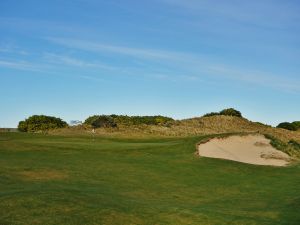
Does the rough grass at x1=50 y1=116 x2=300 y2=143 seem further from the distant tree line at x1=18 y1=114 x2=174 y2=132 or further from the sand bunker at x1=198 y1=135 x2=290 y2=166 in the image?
the sand bunker at x1=198 y1=135 x2=290 y2=166

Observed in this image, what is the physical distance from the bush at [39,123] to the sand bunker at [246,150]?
5379 cm

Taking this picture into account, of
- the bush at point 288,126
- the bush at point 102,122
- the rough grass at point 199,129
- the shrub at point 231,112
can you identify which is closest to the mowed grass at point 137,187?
the rough grass at point 199,129

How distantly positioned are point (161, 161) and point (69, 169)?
648 cm

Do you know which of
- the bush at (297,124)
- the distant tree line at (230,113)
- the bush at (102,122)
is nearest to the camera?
the bush at (102,122)

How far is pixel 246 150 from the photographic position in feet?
119

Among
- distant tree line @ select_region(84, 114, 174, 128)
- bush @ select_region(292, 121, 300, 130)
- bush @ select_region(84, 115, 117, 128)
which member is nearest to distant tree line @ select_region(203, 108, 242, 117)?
distant tree line @ select_region(84, 114, 174, 128)

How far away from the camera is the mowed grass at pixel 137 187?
604 inches

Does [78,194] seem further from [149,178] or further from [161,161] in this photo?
[161,161]

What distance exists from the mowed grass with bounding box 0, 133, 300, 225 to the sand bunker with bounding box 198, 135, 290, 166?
1508 mm

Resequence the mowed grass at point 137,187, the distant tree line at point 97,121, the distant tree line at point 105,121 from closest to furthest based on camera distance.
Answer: the mowed grass at point 137,187, the distant tree line at point 97,121, the distant tree line at point 105,121

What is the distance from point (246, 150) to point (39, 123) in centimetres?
5946

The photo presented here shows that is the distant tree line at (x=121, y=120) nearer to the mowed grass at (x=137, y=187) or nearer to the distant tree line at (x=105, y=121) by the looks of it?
the distant tree line at (x=105, y=121)

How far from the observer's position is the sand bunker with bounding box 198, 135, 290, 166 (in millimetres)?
33188

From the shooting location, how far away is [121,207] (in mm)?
16250
